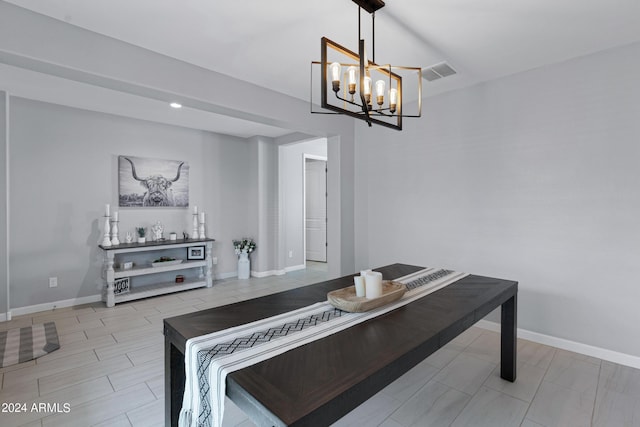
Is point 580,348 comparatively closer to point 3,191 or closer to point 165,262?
point 165,262

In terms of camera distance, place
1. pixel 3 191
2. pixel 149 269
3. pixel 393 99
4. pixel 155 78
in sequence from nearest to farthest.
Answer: pixel 393 99 < pixel 155 78 < pixel 3 191 < pixel 149 269

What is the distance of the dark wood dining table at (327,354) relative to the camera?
2.93 ft

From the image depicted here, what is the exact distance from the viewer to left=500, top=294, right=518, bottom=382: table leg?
7.09ft

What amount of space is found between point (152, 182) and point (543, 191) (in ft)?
15.5

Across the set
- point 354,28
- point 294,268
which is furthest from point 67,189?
point 354,28


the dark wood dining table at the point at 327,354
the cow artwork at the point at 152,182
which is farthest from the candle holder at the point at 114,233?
the dark wood dining table at the point at 327,354

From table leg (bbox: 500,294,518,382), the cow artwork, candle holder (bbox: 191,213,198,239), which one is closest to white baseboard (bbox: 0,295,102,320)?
the cow artwork

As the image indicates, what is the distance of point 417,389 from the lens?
212 centimetres

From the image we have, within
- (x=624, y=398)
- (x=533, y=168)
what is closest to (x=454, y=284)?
(x=624, y=398)

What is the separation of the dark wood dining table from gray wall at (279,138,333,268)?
3875mm

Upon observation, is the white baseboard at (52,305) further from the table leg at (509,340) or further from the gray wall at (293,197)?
the table leg at (509,340)

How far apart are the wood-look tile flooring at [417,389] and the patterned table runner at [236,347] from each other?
779 millimetres

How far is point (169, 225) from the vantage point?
184 inches

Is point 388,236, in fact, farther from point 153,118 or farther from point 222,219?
point 153,118
